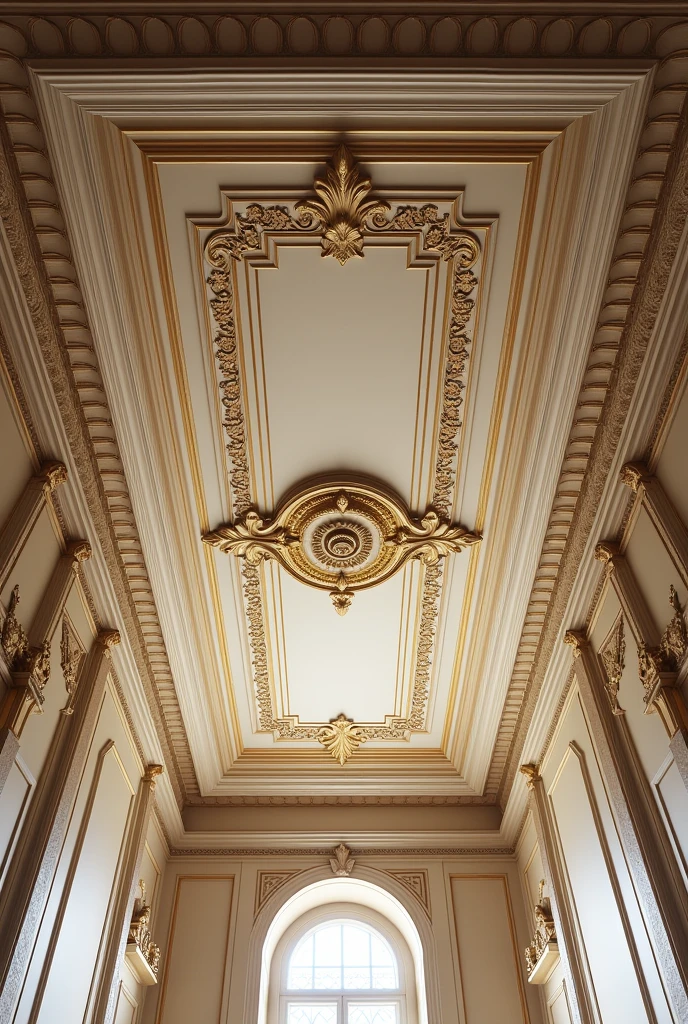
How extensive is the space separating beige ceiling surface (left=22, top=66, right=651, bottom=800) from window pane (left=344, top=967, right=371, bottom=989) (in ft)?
8.24

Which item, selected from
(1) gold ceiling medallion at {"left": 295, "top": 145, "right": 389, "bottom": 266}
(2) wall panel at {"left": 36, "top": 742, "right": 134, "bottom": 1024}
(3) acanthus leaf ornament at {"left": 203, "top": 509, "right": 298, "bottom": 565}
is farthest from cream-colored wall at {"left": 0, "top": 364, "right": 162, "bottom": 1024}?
(1) gold ceiling medallion at {"left": 295, "top": 145, "right": 389, "bottom": 266}

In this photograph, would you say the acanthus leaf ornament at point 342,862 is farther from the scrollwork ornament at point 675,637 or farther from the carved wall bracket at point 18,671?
the scrollwork ornament at point 675,637

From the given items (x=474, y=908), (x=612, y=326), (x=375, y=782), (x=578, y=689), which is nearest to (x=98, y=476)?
(x=612, y=326)

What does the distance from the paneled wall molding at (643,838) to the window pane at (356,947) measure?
3.34m

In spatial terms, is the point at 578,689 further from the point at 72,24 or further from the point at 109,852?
the point at 72,24

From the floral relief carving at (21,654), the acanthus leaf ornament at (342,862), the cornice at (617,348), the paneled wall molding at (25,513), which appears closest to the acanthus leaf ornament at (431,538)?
the cornice at (617,348)

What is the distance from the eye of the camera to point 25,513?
359 cm

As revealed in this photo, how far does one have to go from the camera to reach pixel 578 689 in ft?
16.2

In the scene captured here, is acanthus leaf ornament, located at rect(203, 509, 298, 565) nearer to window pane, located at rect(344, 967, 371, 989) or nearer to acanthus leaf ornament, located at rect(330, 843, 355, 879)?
acanthus leaf ornament, located at rect(330, 843, 355, 879)

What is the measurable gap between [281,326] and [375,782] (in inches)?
169

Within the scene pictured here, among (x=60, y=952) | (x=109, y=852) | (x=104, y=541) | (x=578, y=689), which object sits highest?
(x=104, y=541)

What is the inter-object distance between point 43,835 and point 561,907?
335cm

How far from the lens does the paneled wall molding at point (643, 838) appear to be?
3428 mm

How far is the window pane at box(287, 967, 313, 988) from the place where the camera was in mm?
6328
